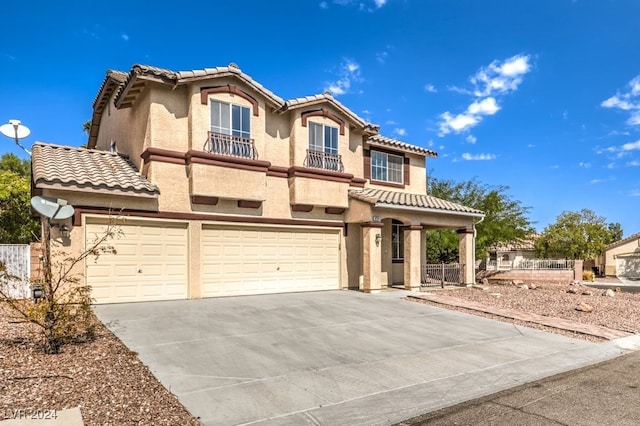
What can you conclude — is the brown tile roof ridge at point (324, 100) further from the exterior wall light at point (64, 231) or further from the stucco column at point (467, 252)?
the exterior wall light at point (64, 231)

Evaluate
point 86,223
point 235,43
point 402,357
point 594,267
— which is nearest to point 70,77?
point 235,43

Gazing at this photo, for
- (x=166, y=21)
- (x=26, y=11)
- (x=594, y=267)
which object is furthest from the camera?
(x=594, y=267)

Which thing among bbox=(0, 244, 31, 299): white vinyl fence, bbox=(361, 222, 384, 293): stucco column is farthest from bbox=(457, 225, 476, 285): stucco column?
bbox=(0, 244, 31, 299): white vinyl fence

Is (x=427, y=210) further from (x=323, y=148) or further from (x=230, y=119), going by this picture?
(x=230, y=119)

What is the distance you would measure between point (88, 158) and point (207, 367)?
32.4 ft

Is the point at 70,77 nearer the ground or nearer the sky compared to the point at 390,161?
nearer the sky

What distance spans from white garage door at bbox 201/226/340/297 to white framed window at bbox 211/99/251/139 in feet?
10.5

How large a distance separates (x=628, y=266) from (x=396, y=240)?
124 ft

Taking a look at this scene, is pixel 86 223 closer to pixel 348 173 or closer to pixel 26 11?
pixel 26 11

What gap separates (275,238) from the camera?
1530 cm

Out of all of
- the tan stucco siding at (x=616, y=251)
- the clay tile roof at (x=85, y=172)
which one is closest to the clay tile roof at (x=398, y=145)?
the clay tile roof at (x=85, y=172)

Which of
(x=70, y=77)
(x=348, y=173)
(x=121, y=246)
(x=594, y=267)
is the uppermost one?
(x=70, y=77)

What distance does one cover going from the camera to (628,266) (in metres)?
44.0

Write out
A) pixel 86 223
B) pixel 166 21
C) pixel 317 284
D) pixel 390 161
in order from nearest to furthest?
1. pixel 86 223
2. pixel 166 21
3. pixel 317 284
4. pixel 390 161
